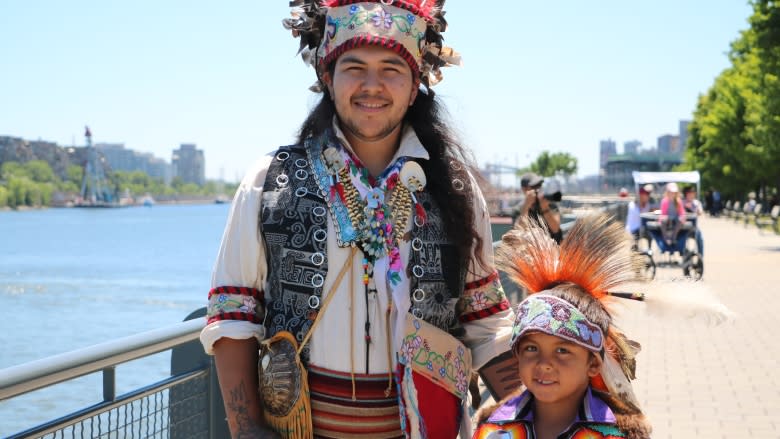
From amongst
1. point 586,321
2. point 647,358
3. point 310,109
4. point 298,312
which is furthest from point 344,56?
point 647,358

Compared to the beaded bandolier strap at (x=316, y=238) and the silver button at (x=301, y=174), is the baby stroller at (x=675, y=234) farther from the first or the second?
the silver button at (x=301, y=174)

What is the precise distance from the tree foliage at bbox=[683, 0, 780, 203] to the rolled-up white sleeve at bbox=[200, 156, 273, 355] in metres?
23.1

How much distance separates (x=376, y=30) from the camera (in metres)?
2.56

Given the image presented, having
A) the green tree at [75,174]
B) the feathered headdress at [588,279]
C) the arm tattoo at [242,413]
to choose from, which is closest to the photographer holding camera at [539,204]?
the feathered headdress at [588,279]

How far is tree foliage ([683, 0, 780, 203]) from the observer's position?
24188mm

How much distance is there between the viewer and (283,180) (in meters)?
2.54

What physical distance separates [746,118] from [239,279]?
125 feet

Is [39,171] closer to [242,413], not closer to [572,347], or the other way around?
[242,413]

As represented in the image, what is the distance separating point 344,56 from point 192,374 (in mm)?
1540

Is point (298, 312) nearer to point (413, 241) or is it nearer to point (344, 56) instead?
point (413, 241)

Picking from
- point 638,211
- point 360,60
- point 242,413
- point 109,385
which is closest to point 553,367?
point 242,413

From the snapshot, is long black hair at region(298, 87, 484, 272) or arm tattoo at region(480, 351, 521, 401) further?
arm tattoo at region(480, 351, 521, 401)

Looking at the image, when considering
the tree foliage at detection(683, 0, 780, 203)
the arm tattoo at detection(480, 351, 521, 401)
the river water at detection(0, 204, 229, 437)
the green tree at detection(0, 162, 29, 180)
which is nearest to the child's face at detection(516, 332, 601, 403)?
the arm tattoo at detection(480, 351, 521, 401)

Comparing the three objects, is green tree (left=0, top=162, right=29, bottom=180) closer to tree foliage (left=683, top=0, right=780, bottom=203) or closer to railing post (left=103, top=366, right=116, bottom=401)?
tree foliage (left=683, top=0, right=780, bottom=203)
